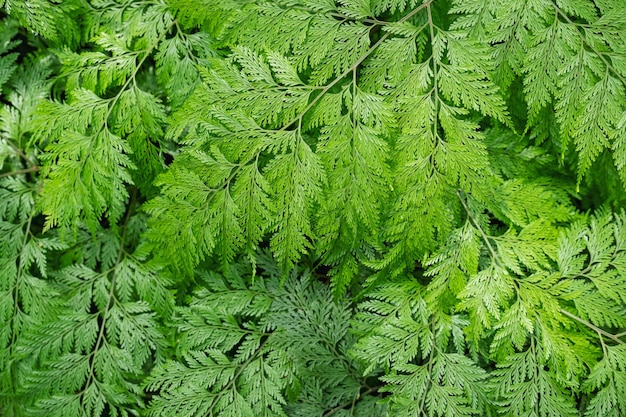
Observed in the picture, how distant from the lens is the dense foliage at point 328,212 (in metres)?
1.48

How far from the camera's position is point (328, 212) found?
1457 mm

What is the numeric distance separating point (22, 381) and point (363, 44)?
1620 millimetres

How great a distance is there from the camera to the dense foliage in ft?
4.86

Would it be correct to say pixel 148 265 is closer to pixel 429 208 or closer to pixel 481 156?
pixel 429 208

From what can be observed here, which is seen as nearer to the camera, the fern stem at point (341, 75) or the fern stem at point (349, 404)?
the fern stem at point (341, 75)

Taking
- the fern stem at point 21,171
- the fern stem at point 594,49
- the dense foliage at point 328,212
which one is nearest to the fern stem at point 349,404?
the dense foliage at point 328,212

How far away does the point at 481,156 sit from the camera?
1.45 metres

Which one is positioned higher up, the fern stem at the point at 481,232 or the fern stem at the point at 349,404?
the fern stem at the point at 481,232

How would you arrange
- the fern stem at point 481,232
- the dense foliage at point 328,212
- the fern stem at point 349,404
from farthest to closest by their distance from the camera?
1. the fern stem at point 349,404
2. the fern stem at point 481,232
3. the dense foliage at point 328,212

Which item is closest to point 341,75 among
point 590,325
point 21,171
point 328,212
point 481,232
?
point 328,212

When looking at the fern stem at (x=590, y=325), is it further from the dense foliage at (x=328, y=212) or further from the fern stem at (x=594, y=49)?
the fern stem at (x=594, y=49)

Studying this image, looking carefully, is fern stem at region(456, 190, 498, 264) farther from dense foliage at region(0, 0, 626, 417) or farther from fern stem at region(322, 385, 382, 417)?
fern stem at region(322, 385, 382, 417)

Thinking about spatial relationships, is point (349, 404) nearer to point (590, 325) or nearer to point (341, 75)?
point (590, 325)

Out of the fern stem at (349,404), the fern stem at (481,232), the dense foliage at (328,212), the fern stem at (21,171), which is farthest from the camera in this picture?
the fern stem at (21,171)
